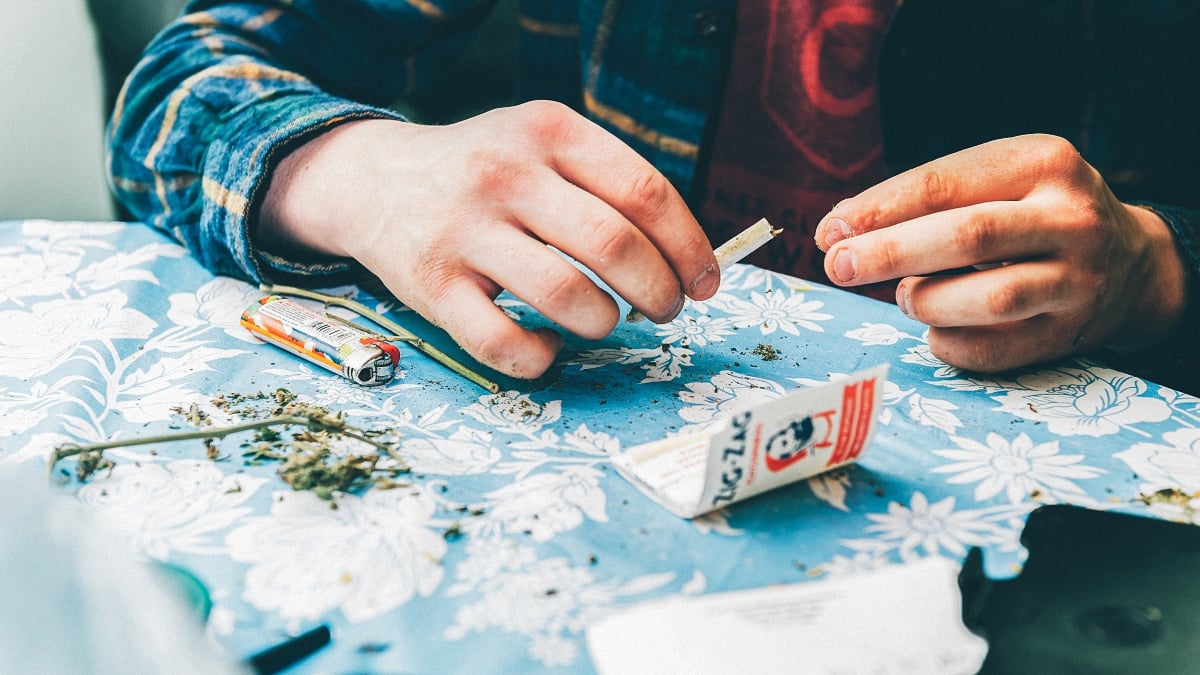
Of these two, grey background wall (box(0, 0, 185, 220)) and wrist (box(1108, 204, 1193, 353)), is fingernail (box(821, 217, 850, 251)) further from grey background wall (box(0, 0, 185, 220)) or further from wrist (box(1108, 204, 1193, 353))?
grey background wall (box(0, 0, 185, 220))

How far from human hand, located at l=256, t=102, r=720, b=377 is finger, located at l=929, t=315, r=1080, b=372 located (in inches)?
7.3

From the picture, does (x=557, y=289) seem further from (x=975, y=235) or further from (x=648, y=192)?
(x=975, y=235)

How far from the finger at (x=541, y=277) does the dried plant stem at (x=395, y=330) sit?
0.07 m

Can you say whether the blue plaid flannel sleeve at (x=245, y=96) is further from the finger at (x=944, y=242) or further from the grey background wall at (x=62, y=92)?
the finger at (x=944, y=242)

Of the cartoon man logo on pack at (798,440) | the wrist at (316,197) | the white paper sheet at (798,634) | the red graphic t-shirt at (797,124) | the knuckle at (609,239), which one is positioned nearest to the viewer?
the white paper sheet at (798,634)

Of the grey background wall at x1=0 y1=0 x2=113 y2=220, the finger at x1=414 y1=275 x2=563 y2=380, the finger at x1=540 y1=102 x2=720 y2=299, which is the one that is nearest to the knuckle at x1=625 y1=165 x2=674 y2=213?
the finger at x1=540 y1=102 x2=720 y2=299

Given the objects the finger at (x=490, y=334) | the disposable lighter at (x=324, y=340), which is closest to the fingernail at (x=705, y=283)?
the finger at (x=490, y=334)

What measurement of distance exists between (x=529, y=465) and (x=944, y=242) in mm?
316

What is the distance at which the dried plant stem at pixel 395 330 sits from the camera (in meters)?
0.62

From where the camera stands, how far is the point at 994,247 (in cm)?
60

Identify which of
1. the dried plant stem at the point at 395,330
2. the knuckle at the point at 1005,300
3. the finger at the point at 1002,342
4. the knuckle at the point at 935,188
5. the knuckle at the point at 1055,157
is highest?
the knuckle at the point at 1055,157

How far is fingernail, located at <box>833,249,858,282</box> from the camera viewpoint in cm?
60

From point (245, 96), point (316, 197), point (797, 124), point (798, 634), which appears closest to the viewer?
point (798, 634)

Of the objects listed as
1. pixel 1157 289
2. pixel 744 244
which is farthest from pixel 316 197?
pixel 1157 289
